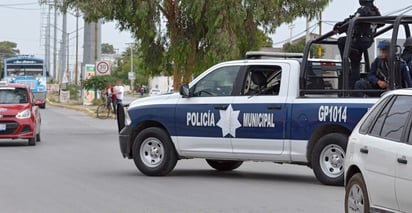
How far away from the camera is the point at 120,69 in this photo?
5822 inches

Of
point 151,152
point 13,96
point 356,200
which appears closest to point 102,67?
point 13,96

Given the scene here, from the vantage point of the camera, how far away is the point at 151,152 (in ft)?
49.5

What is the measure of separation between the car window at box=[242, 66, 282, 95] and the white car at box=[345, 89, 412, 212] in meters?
5.06

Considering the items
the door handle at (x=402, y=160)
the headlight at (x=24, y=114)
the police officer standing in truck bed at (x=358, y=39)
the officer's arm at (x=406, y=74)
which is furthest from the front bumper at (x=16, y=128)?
the door handle at (x=402, y=160)

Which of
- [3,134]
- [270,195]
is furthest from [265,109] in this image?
[3,134]

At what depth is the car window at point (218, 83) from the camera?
47.6 feet

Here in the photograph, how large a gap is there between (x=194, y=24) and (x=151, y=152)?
14572mm

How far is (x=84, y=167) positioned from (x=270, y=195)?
5508 mm

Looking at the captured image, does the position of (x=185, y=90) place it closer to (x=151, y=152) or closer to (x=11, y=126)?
(x=151, y=152)

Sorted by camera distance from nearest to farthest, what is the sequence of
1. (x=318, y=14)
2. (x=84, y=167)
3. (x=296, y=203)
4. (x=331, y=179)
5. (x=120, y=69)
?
(x=296, y=203)
(x=331, y=179)
(x=84, y=167)
(x=318, y=14)
(x=120, y=69)

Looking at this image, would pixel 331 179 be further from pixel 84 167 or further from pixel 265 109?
pixel 84 167

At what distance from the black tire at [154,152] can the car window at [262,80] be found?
1674 mm

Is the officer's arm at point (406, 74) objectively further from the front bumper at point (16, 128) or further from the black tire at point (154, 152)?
the front bumper at point (16, 128)

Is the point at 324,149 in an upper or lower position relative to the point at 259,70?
lower
